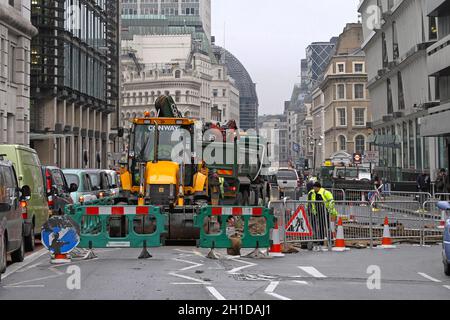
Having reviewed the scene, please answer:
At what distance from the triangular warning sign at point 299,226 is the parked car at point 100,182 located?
9.98 metres

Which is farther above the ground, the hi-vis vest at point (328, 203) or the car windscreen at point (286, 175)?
the car windscreen at point (286, 175)

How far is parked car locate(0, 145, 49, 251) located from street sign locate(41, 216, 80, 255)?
10.4ft

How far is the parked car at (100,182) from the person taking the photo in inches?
1129

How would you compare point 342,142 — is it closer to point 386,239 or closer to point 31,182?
point 386,239

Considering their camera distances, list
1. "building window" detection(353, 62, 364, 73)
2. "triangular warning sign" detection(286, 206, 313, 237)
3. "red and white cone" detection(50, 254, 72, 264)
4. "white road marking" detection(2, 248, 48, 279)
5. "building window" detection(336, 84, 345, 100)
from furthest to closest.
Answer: "building window" detection(336, 84, 345, 100) → "building window" detection(353, 62, 364, 73) → "triangular warning sign" detection(286, 206, 313, 237) → "red and white cone" detection(50, 254, 72, 264) → "white road marking" detection(2, 248, 48, 279)

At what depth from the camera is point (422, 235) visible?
22.0 meters

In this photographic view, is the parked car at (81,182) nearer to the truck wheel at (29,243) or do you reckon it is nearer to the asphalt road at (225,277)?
the truck wheel at (29,243)

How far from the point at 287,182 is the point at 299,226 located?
3823 centimetres

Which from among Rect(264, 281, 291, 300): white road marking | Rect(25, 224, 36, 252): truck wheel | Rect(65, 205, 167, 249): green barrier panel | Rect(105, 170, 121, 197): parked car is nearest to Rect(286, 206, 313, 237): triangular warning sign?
Rect(65, 205, 167, 249): green barrier panel

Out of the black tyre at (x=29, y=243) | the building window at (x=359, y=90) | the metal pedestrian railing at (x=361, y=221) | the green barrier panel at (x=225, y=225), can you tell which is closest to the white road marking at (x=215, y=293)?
the green barrier panel at (x=225, y=225)

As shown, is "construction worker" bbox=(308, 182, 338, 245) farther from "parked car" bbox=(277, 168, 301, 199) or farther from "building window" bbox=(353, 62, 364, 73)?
"building window" bbox=(353, 62, 364, 73)

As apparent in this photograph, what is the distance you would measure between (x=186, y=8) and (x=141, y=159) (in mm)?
181033

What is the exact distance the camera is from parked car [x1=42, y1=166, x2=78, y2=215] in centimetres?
2339
